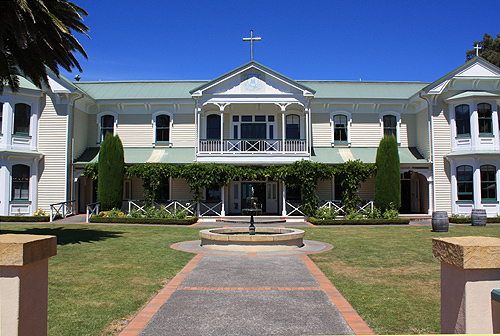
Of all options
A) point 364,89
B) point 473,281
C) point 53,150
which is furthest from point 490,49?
point 473,281

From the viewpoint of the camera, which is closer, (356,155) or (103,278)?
(103,278)

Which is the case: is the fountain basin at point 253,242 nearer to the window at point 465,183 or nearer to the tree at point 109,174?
the tree at point 109,174

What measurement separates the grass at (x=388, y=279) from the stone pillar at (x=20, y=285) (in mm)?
3956

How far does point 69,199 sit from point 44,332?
69.3ft

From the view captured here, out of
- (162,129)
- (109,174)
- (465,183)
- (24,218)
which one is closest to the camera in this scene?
(24,218)

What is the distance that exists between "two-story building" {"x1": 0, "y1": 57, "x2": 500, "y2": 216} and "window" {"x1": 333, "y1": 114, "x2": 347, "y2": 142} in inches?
2.6

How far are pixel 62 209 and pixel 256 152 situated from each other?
11.7 m

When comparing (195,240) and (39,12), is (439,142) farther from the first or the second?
(39,12)

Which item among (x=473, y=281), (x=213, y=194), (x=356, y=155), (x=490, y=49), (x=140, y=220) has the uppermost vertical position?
(x=490, y=49)

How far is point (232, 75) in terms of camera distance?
22844mm

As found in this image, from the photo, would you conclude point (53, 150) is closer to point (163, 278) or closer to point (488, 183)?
point (163, 278)

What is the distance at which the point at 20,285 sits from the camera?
3156 mm

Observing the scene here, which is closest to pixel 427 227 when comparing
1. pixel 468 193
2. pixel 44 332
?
pixel 468 193

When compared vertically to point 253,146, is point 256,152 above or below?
below
